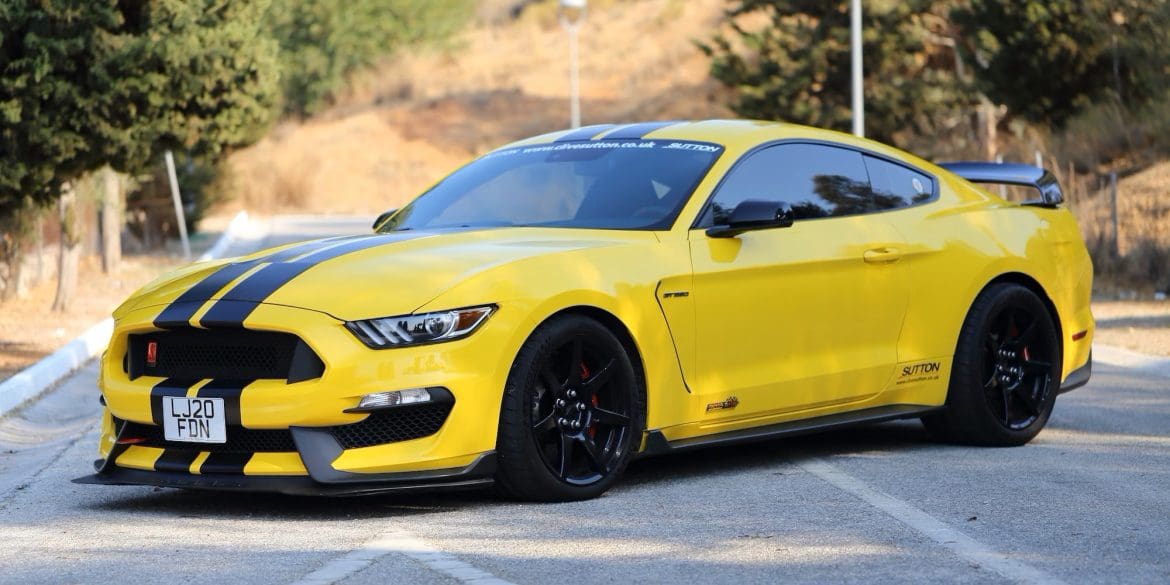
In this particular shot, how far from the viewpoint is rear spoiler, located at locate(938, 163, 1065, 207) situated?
8852 millimetres

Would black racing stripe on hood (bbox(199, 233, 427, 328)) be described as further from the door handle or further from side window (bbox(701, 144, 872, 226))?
the door handle

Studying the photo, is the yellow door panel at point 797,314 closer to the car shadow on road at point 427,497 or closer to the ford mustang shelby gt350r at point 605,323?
the ford mustang shelby gt350r at point 605,323

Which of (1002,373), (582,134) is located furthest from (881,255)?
(582,134)

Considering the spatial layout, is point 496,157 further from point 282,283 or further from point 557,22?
point 557,22

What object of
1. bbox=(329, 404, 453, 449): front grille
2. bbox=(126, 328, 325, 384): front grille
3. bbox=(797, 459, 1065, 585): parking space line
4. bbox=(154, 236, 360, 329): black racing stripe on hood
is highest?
bbox=(154, 236, 360, 329): black racing stripe on hood

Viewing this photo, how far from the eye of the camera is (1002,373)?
846 cm

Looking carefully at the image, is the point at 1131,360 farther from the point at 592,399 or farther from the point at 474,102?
the point at 474,102

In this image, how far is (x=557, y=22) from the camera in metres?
85.8

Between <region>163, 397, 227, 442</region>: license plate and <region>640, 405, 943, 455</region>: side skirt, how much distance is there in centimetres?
168

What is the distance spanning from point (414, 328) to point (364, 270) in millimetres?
416

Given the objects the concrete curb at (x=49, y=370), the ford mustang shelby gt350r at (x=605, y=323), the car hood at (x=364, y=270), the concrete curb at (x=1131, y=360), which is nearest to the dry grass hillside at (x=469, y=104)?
the concrete curb at (x=49, y=370)

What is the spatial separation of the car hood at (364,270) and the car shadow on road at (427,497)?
78 cm

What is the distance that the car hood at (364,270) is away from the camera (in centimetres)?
633

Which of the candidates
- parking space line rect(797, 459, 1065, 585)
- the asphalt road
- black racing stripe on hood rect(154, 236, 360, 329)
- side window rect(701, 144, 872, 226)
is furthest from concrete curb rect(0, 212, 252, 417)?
parking space line rect(797, 459, 1065, 585)
